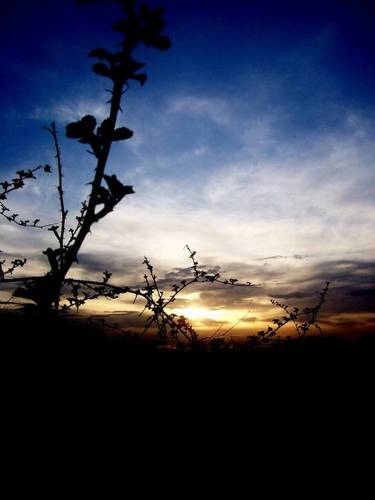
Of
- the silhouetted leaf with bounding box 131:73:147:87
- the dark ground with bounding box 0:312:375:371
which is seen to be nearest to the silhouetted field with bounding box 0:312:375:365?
the dark ground with bounding box 0:312:375:371

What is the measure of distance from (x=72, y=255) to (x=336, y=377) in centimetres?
215

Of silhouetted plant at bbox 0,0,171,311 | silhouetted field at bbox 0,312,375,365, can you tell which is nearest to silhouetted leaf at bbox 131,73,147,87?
silhouetted plant at bbox 0,0,171,311

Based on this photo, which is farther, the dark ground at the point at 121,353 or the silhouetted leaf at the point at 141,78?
the dark ground at the point at 121,353

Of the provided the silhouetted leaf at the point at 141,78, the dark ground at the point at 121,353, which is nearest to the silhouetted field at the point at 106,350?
the dark ground at the point at 121,353

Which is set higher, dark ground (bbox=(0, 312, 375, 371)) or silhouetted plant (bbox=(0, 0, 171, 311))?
silhouetted plant (bbox=(0, 0, 171, 311))

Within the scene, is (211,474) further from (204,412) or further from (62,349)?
(62,349)

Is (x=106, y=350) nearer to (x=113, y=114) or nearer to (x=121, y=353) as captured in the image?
(x=121, y=353)

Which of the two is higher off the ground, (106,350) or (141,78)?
(141,78)

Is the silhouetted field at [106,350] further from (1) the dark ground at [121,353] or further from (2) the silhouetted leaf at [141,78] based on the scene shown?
(2) the silhouetted leaf at [141,78]

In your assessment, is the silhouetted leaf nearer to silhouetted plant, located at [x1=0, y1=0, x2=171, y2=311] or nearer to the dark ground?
silhouetted plant, located at [x1=0, y1=0, x2=171, y2=311]

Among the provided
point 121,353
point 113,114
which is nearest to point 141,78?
point 113,114

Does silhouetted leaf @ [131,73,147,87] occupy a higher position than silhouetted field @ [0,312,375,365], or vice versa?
silhouetted leaf @ [131,73,147,87]

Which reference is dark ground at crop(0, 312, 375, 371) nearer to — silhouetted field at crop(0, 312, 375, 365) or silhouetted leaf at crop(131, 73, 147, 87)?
silhouetted field at crop(0, 312, 375, 365)

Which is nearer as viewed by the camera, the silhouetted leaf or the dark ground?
the silhouetted leaf
